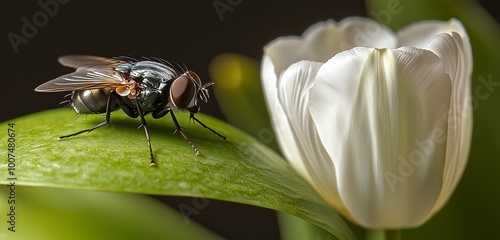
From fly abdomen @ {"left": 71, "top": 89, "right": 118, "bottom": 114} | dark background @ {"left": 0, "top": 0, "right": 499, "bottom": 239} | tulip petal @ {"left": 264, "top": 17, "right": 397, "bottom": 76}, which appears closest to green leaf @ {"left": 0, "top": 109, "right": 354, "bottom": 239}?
fly abdomen @ {"left": 71, "top": 89, "right": 118, "bottom": 114}

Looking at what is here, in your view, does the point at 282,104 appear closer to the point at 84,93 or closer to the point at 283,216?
the point at 84,93

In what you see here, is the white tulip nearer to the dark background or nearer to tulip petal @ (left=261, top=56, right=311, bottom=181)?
tulip petal @ (left=261, top=56, right=311, bottom=181)

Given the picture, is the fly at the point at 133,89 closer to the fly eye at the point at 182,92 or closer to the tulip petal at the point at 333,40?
the fly eye at the point at 182,92

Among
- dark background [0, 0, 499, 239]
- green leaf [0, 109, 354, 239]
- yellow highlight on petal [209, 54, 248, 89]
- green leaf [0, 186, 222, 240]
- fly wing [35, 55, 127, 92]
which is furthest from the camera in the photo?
dark background [0, 0, 499, 239]

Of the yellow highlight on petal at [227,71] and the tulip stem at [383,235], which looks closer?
the tulip stem at [383,235]

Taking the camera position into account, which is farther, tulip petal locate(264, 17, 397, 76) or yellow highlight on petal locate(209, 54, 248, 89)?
yellow highlight on petal locate(209, 54, 248, 89)

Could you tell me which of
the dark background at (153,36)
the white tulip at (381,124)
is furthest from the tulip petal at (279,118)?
the dark background at (153,36)

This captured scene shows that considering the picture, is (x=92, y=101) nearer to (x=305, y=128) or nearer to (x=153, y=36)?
(x=305, y=128)

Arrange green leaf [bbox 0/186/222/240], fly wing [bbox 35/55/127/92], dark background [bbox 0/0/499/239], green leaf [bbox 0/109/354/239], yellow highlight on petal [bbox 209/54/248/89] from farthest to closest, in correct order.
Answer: dark background [bbox 0/0/499/239] → yellow highlight on petal [bbox 209/54/248/89] → green leaf [bbox 0/186/222/240] → fly wing [bbox 35/55/127/92] → green leaf [bbox 0/109/354/239]
